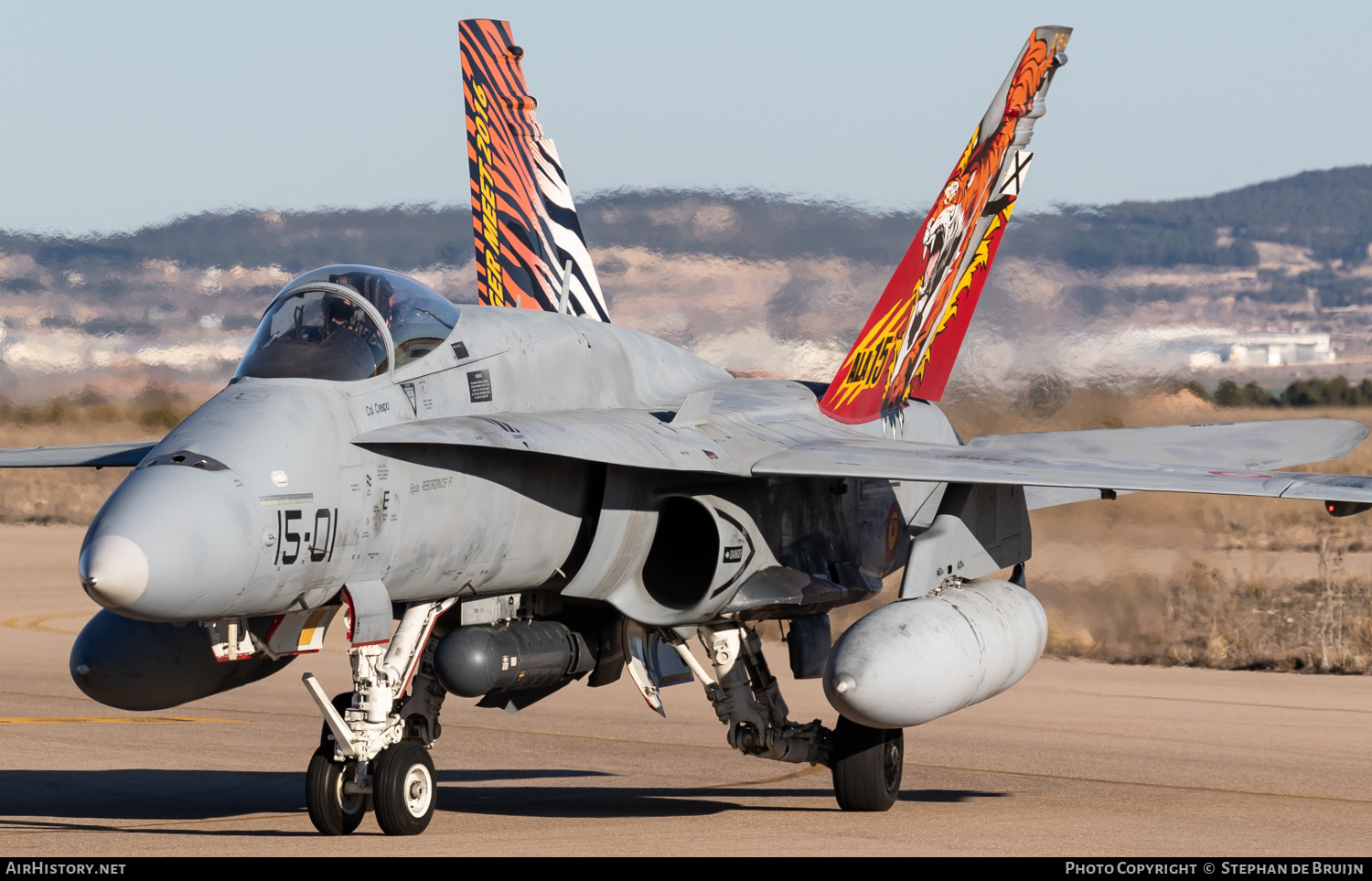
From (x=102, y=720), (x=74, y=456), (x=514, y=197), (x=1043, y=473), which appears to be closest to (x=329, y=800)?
(x=74, y=456)

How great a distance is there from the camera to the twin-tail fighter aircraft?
782 cm

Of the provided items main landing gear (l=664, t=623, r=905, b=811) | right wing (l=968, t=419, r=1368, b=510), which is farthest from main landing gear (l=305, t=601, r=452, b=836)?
right wing (l=968, t=419, r=1368, b=510)

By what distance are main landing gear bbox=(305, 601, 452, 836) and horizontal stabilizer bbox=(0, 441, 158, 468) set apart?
2498 millimetres

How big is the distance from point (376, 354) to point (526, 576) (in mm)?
1674

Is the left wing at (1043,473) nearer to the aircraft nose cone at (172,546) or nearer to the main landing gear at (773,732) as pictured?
the main landing gear at (773,732)

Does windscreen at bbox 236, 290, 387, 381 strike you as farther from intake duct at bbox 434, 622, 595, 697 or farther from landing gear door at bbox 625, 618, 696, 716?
landing gear door at bbox 625, 618, 696, 716

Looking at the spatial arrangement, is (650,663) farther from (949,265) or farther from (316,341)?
(949,265)

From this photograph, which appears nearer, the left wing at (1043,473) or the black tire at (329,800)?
the black tire at (329,800)

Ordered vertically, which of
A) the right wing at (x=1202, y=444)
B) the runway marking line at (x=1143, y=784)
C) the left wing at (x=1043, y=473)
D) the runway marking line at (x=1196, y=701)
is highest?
the left wing at (x=1043, y=473)


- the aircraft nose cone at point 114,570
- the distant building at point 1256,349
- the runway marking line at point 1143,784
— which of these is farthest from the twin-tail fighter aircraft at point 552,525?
the distant building at point 1256,349

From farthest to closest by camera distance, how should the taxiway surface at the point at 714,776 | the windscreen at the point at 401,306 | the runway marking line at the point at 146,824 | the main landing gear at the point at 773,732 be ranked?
the main landing gear at the point at 773,732 < the runway marking line at the point at 146,824 < the taxiway surface at the point at 714,776 < the windscreen at the point at 401,306

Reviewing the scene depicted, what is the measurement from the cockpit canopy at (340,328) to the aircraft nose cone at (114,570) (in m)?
1.55

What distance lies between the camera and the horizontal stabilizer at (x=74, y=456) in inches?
420
